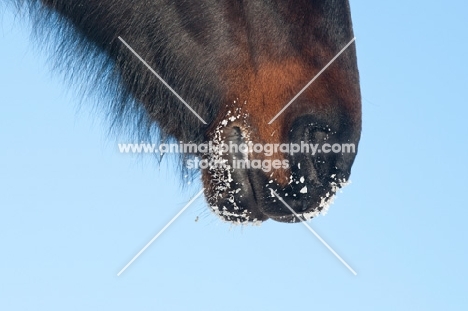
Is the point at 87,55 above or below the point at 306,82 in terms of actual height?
below

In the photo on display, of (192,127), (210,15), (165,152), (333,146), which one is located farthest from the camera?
(165,152)

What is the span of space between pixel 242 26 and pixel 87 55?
816 millimetres

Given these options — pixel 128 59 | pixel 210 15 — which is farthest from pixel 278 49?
pixel 128 59

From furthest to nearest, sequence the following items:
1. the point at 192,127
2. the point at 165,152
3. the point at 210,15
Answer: the point at 165,152 < the point at 192,127 < the point at 210,15

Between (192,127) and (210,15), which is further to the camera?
(192,127)

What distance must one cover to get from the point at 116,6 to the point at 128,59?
206mm

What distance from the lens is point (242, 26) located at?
2318 mm

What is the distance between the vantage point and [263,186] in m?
2.24

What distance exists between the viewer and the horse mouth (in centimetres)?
221

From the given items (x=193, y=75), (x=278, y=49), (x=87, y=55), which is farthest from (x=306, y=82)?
(x=87, y=55)

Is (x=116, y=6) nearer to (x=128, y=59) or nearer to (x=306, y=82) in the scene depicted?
(x=128, y=59)

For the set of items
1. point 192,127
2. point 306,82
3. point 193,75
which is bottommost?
point 192,127

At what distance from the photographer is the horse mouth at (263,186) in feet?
7.24

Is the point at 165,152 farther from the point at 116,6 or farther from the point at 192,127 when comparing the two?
the point at 116,6
